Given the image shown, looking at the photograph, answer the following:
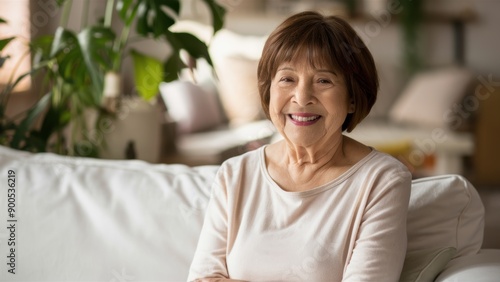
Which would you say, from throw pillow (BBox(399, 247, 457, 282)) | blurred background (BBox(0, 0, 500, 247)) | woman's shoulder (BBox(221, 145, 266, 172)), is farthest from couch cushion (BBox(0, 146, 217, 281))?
blurred background (BBox(0, 0, 500, 247))

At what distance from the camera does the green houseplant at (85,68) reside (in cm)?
216

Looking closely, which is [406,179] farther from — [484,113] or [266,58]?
[484,113]

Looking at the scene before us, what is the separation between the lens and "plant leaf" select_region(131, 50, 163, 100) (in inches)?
99.3

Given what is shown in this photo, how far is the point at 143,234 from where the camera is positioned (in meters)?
1.59

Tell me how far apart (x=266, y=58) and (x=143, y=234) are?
0.51 metres

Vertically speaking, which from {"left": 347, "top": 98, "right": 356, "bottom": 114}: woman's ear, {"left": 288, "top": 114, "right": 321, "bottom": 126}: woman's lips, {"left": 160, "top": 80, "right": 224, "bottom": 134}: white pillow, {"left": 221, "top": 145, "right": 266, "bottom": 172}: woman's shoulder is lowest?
{"left": 160, "top": 80, "right": 224, "bottom": 134}: white pillow

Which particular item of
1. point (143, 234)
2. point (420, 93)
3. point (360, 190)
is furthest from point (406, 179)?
point (420, 93)

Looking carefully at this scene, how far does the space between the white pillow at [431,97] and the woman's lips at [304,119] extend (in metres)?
2.10

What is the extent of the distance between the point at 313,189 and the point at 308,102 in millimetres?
157

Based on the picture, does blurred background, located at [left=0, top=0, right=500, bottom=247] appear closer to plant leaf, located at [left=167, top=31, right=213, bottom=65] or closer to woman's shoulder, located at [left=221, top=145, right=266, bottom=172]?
plant leaf, located at [left=167, top=31, right=213, bottom=65]

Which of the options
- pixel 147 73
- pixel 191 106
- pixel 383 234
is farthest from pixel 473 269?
pixel 191 106

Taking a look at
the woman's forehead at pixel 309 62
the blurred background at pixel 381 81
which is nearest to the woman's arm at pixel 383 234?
the woman's forehead at pixel 309 62

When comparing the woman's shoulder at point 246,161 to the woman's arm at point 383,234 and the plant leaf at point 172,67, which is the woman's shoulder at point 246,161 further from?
the plant leaf at point 172,67

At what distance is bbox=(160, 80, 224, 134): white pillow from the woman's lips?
2.14m
